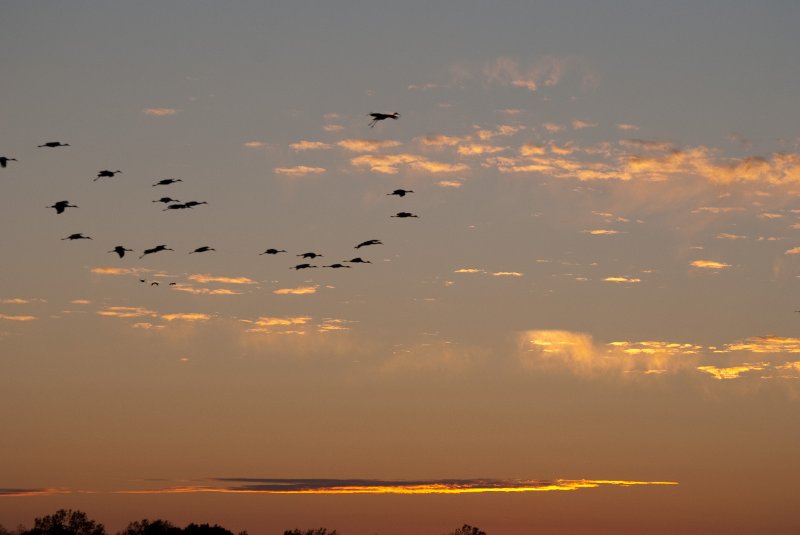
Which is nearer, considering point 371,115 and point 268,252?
point 371,115

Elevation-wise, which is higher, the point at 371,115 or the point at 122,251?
the point at 371,115

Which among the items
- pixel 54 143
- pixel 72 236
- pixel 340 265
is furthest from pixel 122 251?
pixel 340 265

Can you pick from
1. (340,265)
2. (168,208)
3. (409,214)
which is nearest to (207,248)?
(168,208)

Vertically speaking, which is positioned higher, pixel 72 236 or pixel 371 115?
pixel 371 115

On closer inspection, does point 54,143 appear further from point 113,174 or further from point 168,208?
point 168,208

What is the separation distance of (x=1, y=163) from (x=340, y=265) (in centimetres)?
3092

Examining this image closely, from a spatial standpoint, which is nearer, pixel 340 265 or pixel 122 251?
pixel 122 251

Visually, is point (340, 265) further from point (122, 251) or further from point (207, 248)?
point (122, 251)

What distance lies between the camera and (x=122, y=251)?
348 feet

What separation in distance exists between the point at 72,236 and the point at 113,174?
696cm

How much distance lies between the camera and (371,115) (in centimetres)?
9406

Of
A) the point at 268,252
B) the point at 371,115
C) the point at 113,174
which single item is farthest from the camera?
the point at 268,252

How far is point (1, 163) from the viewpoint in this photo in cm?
9738

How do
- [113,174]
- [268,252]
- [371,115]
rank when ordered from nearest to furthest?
[371,115]
[113,174]
[268,252]
